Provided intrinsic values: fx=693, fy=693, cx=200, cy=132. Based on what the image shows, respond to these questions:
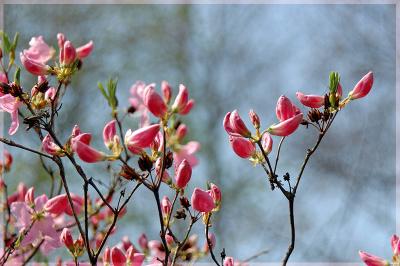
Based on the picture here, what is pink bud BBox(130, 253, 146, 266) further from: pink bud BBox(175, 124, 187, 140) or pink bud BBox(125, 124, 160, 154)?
pink bud BBox(175, 124, 187, 140)

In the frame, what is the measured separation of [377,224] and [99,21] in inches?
120

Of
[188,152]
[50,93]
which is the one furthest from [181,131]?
[50,93]

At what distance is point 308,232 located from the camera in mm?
5070

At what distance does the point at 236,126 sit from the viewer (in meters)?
0.88

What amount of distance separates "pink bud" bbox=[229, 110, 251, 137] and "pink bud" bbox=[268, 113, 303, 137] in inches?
1.3

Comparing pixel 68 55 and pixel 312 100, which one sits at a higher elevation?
pixel 68 55

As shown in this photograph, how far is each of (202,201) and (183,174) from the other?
41 millimetres

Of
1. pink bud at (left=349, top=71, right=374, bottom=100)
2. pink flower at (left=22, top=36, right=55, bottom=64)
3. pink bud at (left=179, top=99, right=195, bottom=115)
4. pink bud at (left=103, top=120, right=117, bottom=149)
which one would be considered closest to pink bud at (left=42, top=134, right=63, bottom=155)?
pink bud at (left=103, top=120, right=117, bottom=149)

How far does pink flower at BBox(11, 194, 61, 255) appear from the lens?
1.04m

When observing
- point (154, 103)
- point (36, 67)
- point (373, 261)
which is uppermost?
point (36, 67)

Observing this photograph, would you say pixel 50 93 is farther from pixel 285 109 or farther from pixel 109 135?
pixel 285 109

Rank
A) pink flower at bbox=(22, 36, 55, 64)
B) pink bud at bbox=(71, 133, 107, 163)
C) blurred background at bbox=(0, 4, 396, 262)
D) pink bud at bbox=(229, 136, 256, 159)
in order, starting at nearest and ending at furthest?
pink bud at bbox=(71, 133, 107, 163)
pink bud at bbox=(229, 136, 256, 159)
pink flower at bbox=(22, 36, 55, 64)
blurred background at bbox=(0, 4, 396, 262)

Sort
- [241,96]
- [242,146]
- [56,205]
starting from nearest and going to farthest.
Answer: [242,146] < [56,205] < [241,96]

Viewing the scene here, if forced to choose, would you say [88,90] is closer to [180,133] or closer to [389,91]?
[389,91]
